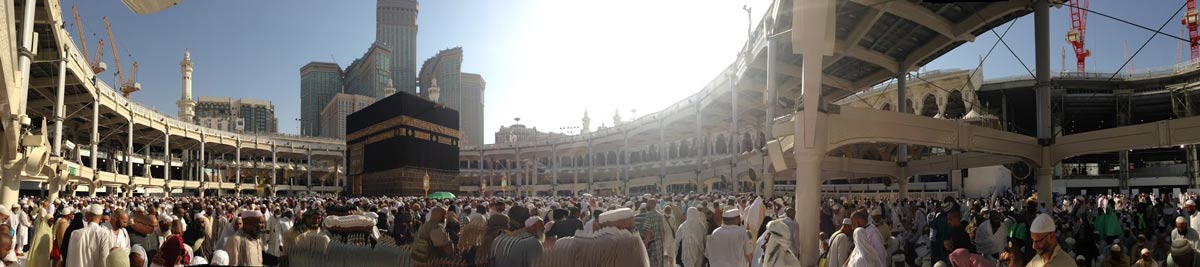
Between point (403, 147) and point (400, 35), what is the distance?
134 m

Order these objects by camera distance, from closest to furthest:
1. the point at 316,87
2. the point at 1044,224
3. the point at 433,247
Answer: the point at 1044,224, the point at 433,247, the point at 316,87

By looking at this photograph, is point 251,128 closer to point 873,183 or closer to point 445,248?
point 873,183

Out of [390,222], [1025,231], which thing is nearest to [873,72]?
[1025,231]

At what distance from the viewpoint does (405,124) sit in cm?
3944

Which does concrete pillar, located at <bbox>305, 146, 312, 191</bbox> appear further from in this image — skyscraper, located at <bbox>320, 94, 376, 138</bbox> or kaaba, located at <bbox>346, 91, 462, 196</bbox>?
skyscraper, located at <bbox>320, 94, 376, 138</bbox>

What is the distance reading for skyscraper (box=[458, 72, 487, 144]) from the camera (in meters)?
141

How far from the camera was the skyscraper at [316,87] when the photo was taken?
534 ft

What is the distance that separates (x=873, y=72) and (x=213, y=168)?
59.9 m

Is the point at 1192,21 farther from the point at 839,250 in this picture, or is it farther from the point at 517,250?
the point at 517,250


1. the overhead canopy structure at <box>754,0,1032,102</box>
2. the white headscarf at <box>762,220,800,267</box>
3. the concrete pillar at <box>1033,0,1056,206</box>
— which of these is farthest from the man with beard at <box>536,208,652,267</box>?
the concrete pillar at <box>1033,0,1056,206</box>

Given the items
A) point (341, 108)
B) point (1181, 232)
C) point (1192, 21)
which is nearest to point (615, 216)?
point (1181, 232)

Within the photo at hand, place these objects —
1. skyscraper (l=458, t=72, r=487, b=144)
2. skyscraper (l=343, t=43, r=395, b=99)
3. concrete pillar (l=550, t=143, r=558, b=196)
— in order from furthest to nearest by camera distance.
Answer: skyscraper (l=343, t=43, r=395, b=99) → skyscraper (l=458, t=72, r=487, b=144) → concrete pillar (l=550, t=143, r=558, b=196)

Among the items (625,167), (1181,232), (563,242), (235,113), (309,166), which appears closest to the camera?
(563,242)

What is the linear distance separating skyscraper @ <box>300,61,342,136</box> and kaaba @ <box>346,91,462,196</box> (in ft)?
419
